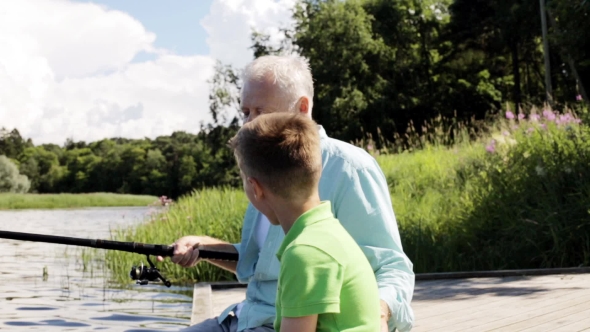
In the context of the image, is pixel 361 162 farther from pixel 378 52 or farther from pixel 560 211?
pixel 378 52

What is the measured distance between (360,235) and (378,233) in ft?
0.17

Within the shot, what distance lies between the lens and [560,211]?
27.2 ft

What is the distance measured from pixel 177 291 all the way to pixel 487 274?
305 centimetres

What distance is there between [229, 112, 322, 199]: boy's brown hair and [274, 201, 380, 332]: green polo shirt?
0.24 ft

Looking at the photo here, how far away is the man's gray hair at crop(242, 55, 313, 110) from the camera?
8.51 feet

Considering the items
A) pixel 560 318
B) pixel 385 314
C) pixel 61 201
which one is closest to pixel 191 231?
pixel 560 318

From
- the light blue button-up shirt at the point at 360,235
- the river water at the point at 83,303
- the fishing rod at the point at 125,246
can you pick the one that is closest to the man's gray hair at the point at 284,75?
the light blue button-up shirt at the point at 360,235

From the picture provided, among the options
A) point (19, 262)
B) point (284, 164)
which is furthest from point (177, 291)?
point (284, 164)

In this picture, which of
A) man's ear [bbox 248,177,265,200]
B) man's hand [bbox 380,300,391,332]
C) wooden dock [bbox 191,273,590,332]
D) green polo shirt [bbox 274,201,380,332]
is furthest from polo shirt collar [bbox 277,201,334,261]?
wooden dock [bbox 191,273,590,332]

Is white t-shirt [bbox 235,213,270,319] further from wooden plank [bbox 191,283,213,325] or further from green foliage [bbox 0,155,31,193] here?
green foliage [bbox 0,155,31,193]

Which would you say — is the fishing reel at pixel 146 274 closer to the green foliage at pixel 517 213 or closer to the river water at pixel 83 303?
the river water at pixel 83 303

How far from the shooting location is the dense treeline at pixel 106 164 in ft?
251

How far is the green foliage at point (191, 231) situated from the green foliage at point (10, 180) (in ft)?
178

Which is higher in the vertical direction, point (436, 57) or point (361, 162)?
point (436, 57)
